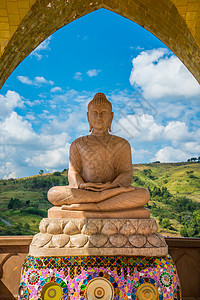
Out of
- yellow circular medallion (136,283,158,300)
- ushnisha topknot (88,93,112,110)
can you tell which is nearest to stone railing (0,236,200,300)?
yellow circular medallion (136,283,158,300)

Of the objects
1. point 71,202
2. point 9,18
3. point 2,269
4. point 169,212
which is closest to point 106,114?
point 71,202

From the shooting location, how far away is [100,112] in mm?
3379

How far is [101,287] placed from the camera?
7.41 feet

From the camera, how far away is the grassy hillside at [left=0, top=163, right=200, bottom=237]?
6797 millimetres

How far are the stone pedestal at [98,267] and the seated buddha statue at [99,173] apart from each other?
30 centimetres

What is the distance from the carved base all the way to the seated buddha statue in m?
0.20

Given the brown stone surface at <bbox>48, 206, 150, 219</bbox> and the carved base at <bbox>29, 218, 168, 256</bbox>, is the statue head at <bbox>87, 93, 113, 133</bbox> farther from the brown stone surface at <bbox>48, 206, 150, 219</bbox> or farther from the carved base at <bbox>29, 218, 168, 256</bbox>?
the carved base at <bbox>29, 218, 168, 256</bbox>

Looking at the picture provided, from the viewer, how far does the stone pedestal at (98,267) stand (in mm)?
2270

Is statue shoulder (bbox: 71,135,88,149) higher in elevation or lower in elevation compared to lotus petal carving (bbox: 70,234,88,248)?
higher

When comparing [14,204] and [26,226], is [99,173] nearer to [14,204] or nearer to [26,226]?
[26,226]

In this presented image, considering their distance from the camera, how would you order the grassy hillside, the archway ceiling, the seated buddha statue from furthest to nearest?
the grassy hillside < the archway ceiling < the seated buddha statue

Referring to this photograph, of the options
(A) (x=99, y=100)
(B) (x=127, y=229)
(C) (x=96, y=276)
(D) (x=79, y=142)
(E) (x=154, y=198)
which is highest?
(A) (x=99, y=100)

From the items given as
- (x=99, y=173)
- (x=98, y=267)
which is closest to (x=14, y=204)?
(x=99, y=173)

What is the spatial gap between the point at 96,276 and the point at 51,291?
0.42 metres
